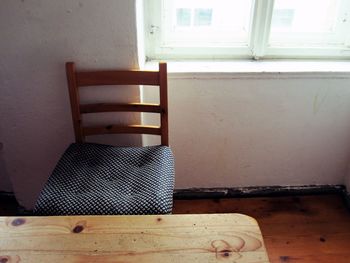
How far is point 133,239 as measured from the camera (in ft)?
2.34

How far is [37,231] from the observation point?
0.74 meters

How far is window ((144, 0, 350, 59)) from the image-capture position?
4.99ft

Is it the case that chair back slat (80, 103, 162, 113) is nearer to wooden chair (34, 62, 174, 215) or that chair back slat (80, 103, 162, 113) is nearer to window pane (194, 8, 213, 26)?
wooden chair (34, 62, 174, 215)

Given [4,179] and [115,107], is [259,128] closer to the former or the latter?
[115,107]

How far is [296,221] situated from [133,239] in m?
1.27

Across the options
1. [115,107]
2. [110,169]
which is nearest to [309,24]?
[115,107]

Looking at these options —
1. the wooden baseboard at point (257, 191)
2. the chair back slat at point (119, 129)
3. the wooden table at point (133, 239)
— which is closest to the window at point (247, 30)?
the chair back slat at point (119, 129)

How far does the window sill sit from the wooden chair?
0.23 meters

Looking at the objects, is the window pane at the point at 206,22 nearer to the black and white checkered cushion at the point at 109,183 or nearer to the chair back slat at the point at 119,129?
the chair back slat at the point at 119,129

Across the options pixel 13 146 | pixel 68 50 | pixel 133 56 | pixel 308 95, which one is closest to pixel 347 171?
pixel 308 95

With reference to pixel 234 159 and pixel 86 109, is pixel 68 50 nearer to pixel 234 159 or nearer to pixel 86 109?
pixel 86 109

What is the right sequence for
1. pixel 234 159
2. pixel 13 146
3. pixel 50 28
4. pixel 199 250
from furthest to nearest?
pixel 234 159
pixel 13 146
pixel 50 28
pixel 199 250

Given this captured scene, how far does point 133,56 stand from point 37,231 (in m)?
0.83

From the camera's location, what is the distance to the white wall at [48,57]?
1.24 metres
